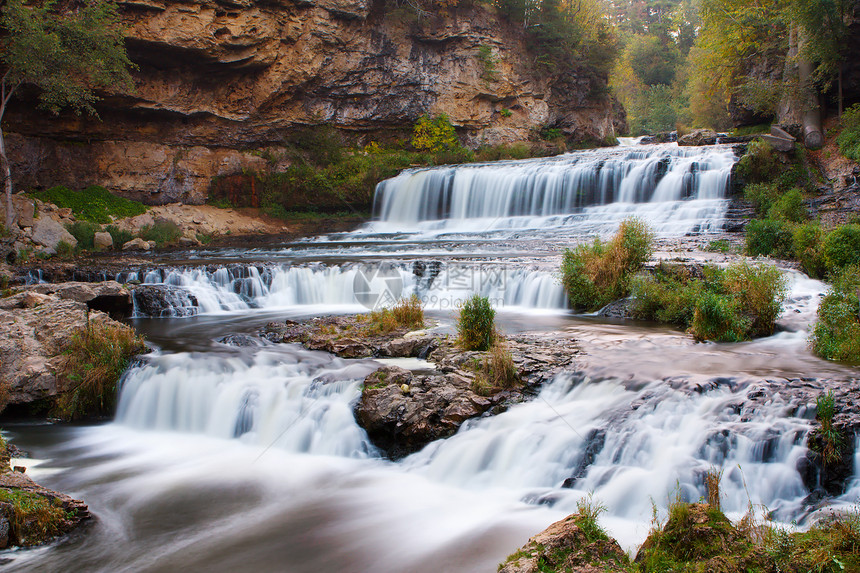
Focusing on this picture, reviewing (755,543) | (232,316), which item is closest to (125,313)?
(232,316)

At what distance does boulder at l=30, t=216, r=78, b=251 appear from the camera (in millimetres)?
18562

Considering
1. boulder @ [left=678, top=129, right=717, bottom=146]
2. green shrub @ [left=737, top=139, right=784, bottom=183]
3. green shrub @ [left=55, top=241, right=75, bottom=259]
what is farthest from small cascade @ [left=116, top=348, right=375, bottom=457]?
boulder @ [left=678, top=129, right=717, bottom=146]

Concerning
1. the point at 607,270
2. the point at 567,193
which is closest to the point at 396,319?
the point at 607,270

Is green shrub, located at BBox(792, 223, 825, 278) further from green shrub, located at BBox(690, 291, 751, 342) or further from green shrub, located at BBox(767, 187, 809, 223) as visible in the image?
green shrub, located at BBox(690, 291, 751, 342)

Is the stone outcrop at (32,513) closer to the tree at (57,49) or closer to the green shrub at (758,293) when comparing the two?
the green shrub at (758,293)

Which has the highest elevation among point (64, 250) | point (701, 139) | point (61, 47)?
point (61, 47)

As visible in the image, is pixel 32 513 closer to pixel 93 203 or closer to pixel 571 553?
pixel 571 553

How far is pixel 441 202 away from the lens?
2475 centimetres

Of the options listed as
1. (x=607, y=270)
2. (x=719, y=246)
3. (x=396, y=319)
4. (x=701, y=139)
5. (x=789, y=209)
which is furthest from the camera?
(x=701, y=139)

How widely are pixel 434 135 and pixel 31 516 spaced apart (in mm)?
27290

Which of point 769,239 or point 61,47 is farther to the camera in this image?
point 61,47

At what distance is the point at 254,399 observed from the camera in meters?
7.48

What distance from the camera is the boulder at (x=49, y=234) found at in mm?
18562

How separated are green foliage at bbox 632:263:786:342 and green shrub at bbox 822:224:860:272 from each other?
1.92m
